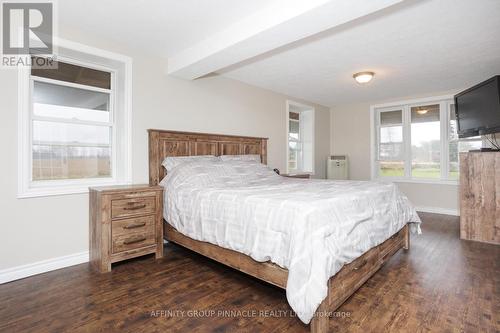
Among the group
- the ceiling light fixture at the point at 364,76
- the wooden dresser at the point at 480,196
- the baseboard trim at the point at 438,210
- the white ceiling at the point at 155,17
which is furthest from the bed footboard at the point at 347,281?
the baseboard trim at the point at 438,210

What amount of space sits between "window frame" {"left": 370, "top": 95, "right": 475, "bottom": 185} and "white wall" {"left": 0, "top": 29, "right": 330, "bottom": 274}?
2.22 meters

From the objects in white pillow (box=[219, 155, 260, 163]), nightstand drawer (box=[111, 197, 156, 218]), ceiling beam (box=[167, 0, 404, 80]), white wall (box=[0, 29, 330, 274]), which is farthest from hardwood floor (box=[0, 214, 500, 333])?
ceiling beam (box=[167, 0, 404, 80])

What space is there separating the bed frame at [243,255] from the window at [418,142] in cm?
291

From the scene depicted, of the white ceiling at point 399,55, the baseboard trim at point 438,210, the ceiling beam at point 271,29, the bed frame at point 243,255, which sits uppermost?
the white ceiling at point 399,55

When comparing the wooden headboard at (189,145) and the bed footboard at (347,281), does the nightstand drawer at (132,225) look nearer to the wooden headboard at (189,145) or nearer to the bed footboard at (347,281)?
the wooden headboard at (189,145)

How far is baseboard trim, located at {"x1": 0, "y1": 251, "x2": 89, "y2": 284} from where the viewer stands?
2.32m

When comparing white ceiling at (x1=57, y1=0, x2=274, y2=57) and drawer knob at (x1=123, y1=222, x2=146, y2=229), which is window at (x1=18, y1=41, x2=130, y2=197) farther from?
drawer knob at (x1=123, y1=222, x2=146, y2=229)

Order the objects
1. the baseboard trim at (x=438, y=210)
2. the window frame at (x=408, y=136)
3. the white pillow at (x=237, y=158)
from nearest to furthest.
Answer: the white pillow at (x=237, y=158)
the baseboard trim at (x=438, y=210)
the window frame at (x=408, y=136)

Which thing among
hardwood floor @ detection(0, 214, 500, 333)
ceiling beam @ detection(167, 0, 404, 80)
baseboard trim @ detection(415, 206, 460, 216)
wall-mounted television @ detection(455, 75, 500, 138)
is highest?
ceiling beam @ detection(167, 0, 404, 80)

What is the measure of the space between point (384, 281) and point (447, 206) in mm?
3789

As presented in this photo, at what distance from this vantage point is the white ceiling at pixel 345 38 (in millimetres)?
2293

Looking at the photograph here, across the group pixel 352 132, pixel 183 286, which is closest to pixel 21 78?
pixel 183 286

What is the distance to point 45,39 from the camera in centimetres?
257

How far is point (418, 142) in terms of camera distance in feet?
17.8
